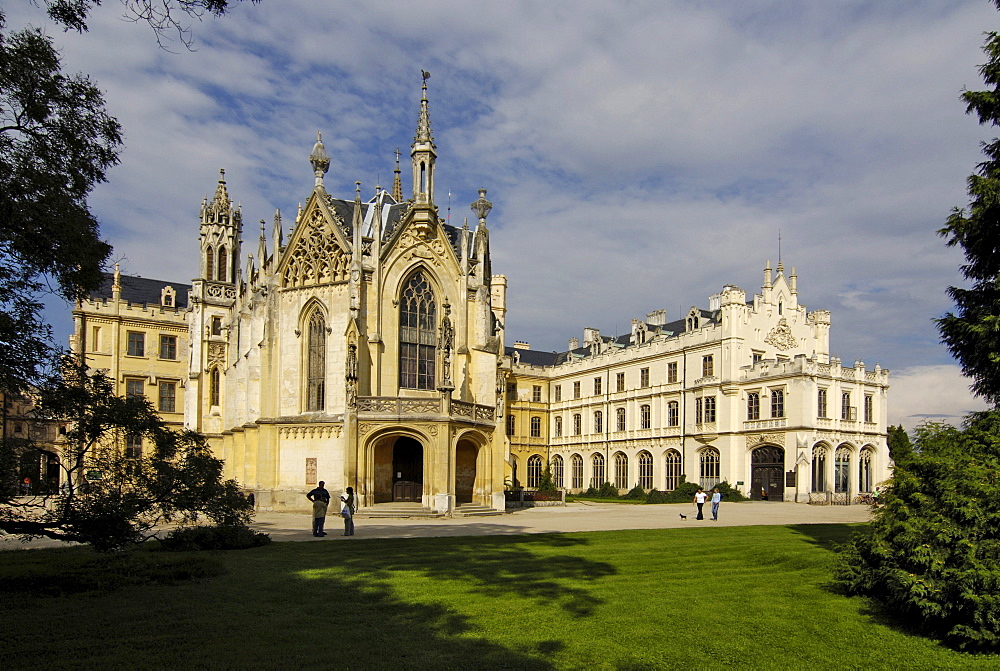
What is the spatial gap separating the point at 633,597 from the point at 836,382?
149ft

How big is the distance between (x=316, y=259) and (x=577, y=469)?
41.7 metres

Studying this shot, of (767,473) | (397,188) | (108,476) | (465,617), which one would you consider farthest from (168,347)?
(465,617)

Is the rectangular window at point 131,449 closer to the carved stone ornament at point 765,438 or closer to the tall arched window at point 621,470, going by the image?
the carved stone ornament at point 765,438

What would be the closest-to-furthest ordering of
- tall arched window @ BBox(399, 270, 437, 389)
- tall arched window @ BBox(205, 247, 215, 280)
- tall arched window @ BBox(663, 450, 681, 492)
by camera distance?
tall arched window @ BBox(399, 270, 437, 389) → tall arched window @ BBox(205, 247, 215, 280) → tall arched window @ BBox(663, 450, 681, 492)

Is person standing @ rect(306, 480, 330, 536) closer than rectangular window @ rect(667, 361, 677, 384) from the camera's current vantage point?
Yes

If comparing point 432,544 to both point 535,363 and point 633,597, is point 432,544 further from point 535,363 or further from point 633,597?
point 535,363

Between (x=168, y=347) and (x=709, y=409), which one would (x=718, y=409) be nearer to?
(x=709, y=409)

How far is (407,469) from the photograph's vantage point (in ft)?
121

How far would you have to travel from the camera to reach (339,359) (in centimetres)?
3603

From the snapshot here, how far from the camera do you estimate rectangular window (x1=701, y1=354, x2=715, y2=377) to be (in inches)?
2340

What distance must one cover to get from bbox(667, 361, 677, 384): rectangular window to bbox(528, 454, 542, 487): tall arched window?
1731cm

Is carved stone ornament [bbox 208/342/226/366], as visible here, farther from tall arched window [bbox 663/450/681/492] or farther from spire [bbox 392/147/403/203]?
tall arched window [bbox 663/450/681/492]

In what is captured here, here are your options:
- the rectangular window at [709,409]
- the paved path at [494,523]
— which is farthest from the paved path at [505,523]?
the rectangular window at [709,409]

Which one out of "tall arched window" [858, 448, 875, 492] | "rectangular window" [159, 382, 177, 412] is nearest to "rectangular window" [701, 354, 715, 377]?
"tall arched window" [858, 448, 875, 492]
